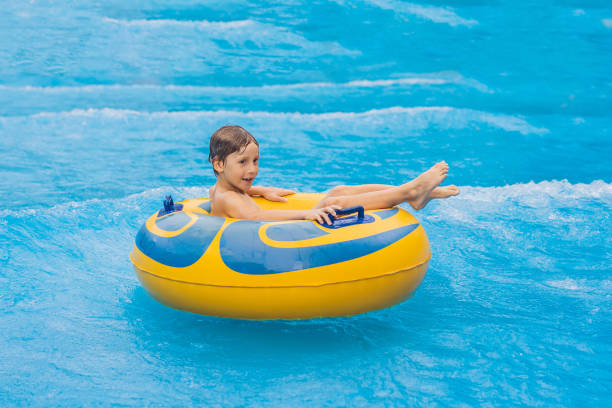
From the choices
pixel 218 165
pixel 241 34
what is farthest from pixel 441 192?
pixel 241 34

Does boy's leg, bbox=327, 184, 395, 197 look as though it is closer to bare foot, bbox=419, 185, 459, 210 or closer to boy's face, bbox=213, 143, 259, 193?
bare foot, bbox=419, 185, 459, 210

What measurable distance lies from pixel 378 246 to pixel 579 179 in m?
4.70

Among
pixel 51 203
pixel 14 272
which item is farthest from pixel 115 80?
pixel 14 272

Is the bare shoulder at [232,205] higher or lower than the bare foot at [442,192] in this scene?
lower

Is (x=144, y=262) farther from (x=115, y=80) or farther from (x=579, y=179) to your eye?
(x=115, y=80)

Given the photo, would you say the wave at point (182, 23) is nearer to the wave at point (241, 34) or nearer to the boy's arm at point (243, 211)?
the wave at point (241, 34)

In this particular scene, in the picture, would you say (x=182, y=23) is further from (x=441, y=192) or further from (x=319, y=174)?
(x=441, y=192)

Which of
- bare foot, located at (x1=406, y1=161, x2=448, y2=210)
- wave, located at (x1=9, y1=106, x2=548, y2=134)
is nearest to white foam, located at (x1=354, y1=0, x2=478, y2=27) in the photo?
wave, located at (x1=9, y1=106, x2=548, y2=134)

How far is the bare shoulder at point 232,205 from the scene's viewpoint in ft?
11.7

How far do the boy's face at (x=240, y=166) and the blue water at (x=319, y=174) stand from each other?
0.82 meters

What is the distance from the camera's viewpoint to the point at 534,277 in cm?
418

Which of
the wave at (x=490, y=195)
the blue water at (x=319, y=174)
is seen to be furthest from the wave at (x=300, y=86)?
the wave at (x=490, y=195)

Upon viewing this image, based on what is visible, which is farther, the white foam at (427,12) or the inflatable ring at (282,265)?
the white foam at (427,12)

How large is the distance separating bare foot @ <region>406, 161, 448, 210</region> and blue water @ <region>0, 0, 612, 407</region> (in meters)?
0.66
